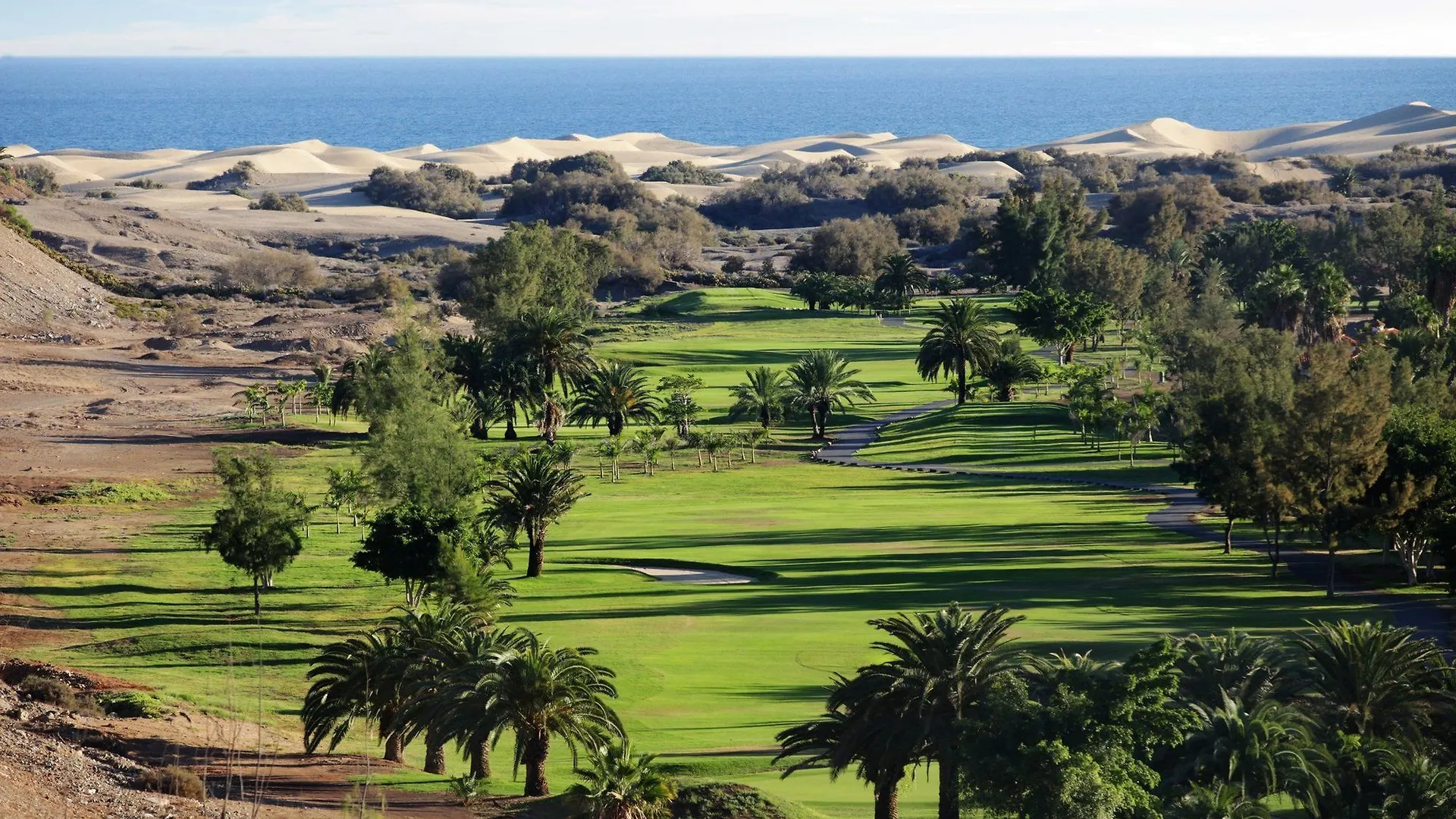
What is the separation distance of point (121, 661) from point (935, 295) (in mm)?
107042

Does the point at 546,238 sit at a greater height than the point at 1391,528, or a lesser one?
greater

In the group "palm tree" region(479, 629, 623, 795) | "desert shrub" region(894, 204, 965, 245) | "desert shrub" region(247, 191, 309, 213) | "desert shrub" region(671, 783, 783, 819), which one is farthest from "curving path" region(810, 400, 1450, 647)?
"desert shrub" region(247, 191, 309, 213)

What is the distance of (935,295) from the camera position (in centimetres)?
14000

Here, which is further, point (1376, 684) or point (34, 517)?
point (34, 517)

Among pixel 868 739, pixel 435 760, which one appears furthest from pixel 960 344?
pixel 868 739

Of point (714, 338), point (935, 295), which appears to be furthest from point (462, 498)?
point (935, 295)

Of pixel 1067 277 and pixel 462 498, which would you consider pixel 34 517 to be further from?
pixel 1067 277

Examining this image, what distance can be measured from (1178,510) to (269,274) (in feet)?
304

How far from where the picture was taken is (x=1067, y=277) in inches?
4422

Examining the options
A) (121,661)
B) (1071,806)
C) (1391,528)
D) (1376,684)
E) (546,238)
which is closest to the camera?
(1071,806)

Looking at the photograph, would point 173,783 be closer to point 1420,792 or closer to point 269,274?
point 1420,792

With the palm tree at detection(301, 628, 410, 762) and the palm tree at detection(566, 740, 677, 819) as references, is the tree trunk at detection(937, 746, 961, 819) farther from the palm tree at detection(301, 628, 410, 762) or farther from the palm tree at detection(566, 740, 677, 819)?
the palm tree at detection(301, 628, 410, 762)

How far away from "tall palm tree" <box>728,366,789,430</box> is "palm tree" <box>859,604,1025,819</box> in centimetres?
5152

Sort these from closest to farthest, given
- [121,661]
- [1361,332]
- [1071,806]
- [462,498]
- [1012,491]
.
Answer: [1071,806], [121,661], [462,498], [1012,491], [1361,332]
